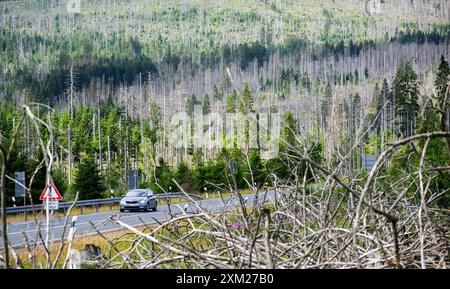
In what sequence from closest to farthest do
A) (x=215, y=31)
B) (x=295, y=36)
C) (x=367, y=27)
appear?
(x=215, y=31)
(x=367, y=27)
(x=295, y=36)

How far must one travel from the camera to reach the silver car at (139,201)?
3906 millimetres

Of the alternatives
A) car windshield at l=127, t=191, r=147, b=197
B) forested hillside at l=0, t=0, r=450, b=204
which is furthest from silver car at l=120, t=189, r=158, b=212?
forested hillside at l=0, t=0, r=450, b=204

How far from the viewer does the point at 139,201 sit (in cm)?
409

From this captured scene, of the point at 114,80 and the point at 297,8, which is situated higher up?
the point at 297,8

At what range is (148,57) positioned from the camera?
6895 millimetres

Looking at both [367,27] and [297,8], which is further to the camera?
[367,27]

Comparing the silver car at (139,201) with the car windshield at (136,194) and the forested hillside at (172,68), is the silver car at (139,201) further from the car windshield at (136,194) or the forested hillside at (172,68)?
the forested hillside at (172,68)

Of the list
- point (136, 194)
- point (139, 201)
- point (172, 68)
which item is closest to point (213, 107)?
point (172, 68)

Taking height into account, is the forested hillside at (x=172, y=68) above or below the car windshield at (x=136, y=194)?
above

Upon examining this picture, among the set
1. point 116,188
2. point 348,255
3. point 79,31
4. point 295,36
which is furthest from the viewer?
point 295,36

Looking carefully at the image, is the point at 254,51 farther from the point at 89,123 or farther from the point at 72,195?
the point at 72,195

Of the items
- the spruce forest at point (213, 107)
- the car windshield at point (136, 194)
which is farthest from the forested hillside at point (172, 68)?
the car windshield at point (136, 194)
